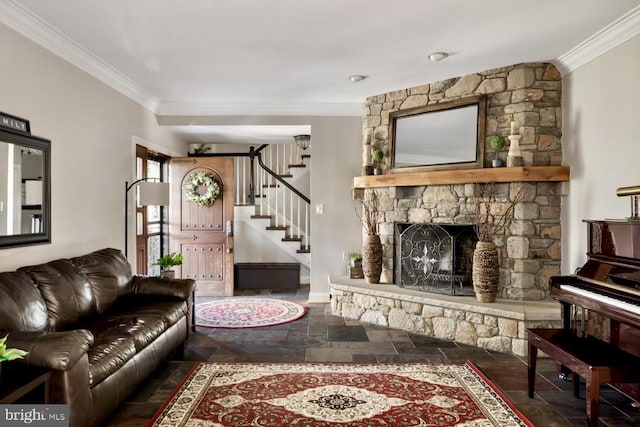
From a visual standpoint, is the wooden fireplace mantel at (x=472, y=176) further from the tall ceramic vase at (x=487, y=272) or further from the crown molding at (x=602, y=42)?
the crown molding at (x=602, y=42)

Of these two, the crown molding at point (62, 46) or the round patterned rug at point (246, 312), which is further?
the round patterned rug at point (246, 312)

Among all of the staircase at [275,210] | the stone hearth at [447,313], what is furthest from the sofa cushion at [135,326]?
the staircase at [275,210]

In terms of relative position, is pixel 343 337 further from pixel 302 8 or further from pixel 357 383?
pixel 302 8

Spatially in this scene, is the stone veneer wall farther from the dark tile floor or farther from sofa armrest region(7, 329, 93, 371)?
sofa armrest region(7, 329, 93, 371)

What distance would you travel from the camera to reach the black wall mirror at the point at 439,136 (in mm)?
4422

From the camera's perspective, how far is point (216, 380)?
3.20 m

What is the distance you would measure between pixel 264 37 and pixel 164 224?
12.5 ft

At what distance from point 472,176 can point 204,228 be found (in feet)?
12.8

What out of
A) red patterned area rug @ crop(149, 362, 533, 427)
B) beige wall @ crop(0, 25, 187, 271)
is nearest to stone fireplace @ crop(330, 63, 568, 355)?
red patterned area rug @ crop(149, 362, 533, 427)

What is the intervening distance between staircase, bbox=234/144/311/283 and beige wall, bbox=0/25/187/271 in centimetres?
270

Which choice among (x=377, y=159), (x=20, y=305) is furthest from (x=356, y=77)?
(x=20, y=305)

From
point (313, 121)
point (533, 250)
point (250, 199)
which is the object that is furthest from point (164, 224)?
point (533, 250)

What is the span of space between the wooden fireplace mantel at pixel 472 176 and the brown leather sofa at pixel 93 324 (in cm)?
248

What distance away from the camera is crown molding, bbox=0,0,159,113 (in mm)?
2962
